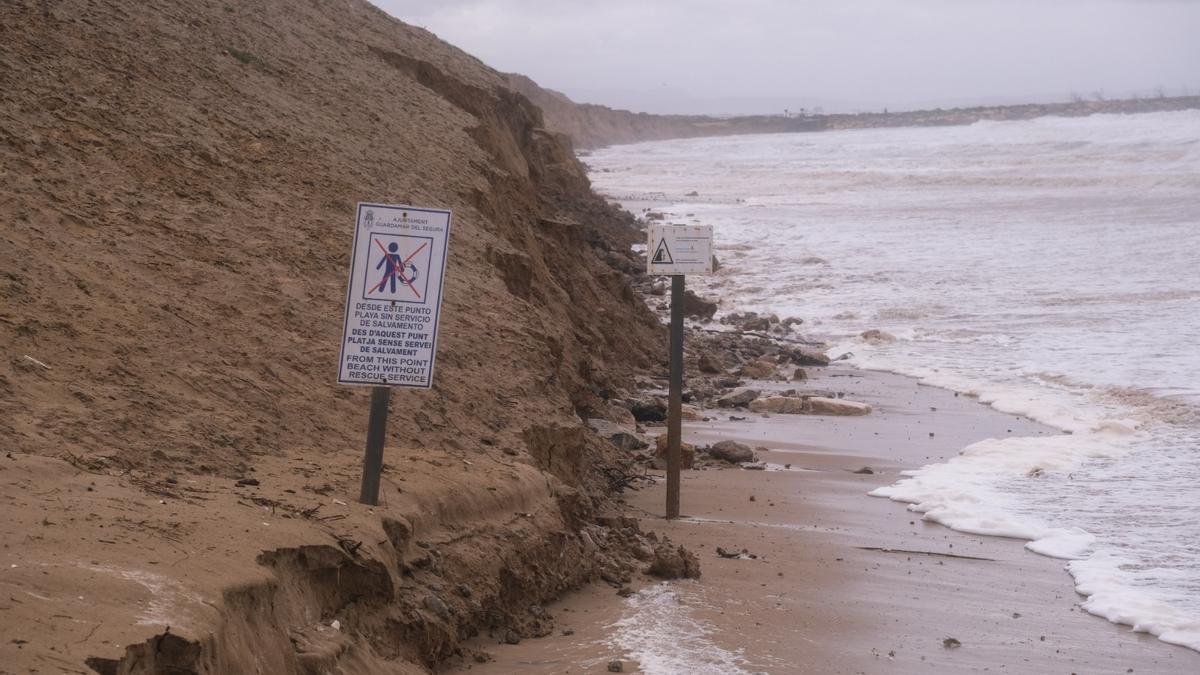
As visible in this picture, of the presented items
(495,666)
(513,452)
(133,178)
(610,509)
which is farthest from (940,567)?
(133,178)

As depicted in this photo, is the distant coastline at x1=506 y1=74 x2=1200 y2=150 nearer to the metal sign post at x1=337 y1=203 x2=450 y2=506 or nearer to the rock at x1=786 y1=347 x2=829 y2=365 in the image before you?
the rock at x1=786 y1=347 x2=829 y2=365

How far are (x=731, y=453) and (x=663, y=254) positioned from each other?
2357 mm

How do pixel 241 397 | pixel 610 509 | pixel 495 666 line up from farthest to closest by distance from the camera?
pixel 610 509 < pixel 241 397 < pixel 495 666

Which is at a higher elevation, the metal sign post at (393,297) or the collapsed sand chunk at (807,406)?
the metal sign post at (393,297)

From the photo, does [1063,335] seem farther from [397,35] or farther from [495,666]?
[495,666]

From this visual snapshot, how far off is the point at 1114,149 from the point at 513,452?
62.8 m

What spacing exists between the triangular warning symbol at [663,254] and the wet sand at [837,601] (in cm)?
163

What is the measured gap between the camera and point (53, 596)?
354 cm

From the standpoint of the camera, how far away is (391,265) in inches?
201

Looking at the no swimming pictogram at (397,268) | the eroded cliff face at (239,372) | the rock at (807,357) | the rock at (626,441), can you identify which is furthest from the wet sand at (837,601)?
the rock at (807,357)

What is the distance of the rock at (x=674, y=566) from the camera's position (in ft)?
22.1

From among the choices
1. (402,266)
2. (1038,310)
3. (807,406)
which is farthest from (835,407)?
(1038,310)

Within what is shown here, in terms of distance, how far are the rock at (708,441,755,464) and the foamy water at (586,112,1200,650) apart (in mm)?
1203

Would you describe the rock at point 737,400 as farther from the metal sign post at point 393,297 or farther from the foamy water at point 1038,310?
the metal sign post at point 393,297
